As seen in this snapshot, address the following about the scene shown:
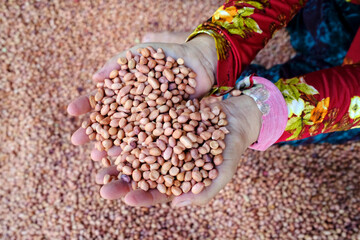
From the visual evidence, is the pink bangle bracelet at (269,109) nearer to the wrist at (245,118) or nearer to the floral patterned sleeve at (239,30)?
A: the wrist at (245,118)

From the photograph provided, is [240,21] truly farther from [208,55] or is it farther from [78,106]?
[78,106]

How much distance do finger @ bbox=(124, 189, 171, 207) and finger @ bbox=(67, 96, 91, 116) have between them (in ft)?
1.29

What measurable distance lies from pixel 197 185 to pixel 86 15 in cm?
171

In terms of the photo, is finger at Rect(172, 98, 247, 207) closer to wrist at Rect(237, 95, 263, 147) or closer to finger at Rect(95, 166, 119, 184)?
wrist at Rect(237, 95, 263, 147)

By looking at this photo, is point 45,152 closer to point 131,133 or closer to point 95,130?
point 95,130

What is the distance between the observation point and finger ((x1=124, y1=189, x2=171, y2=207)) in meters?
0.96

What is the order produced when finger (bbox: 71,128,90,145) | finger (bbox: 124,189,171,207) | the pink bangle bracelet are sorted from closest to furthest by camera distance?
finger (bbox: 124,189,171,207) → the pink bangle bracelet → finger (bbox: 71,128,90,145)

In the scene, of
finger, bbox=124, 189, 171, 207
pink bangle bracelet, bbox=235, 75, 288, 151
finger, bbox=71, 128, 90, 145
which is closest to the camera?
finger, bbox=124, 189, 171, 207

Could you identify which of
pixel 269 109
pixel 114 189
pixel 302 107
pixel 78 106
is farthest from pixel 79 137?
pixel 302 107

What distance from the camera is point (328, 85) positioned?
108 cm

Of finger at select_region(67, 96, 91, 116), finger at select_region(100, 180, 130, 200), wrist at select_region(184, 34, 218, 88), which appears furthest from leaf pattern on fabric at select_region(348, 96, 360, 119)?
finger at select_region(67, 96, 91, 116)

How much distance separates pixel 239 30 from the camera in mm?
1220

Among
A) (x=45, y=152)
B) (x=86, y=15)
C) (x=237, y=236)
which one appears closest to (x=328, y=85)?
(x=237, y=236)

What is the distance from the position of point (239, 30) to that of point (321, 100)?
0.40 meters
